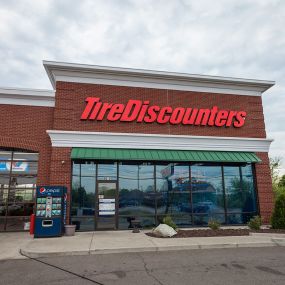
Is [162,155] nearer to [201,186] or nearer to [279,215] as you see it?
[201,186]

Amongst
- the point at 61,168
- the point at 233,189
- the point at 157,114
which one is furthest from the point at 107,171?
the point at 233,189

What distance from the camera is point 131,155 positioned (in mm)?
15242

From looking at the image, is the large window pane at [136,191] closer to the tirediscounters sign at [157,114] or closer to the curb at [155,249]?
the tirediscounters sign at [157,114]

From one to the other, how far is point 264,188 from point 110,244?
34.4ft

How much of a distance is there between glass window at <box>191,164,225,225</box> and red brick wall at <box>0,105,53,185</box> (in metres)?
8.34

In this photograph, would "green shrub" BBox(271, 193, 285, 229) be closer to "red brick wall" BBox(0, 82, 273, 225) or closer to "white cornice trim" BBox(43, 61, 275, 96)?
"red brick wall" BBox(0, 82, 273, 225)

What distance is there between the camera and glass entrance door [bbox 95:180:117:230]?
49.0 feet

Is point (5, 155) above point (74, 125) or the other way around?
the other way around

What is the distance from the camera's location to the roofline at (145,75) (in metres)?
15.6

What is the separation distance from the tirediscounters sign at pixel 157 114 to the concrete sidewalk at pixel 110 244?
252 inches

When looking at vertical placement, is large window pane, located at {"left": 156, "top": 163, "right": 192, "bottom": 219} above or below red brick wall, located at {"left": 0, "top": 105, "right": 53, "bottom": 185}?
below

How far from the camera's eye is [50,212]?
42.4ft

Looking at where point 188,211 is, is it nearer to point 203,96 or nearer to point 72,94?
point 203,96

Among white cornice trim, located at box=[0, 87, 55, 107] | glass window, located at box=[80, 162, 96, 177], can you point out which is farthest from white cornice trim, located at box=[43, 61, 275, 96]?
glass window, located at box=[80, 162, 96, 177]
